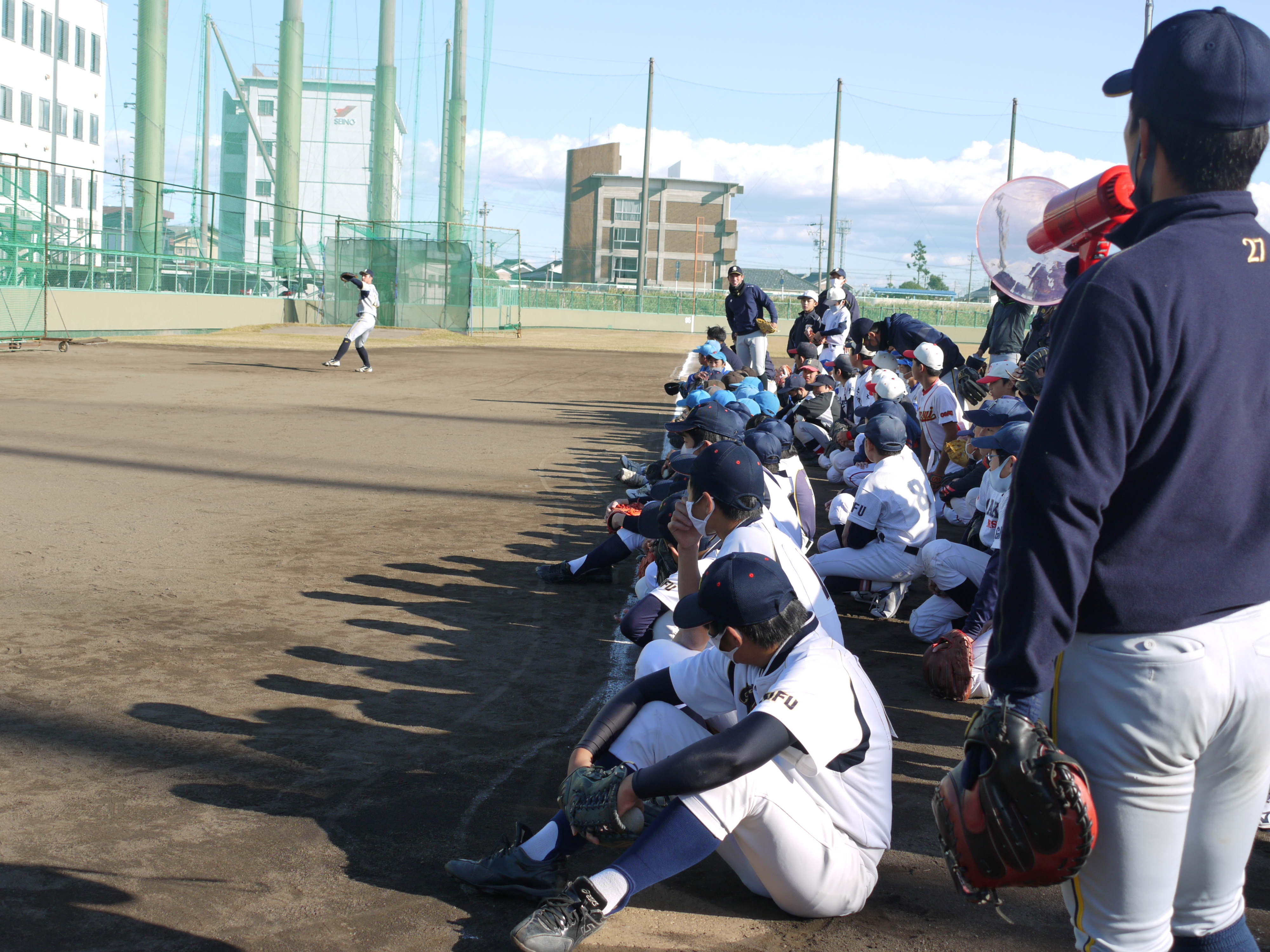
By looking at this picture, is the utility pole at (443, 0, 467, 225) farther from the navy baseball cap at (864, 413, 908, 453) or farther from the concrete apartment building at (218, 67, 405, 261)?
the navy baseball cap at (864, 413, 908, 453)

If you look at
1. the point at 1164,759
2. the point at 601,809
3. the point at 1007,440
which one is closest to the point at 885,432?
the point at 1007,440

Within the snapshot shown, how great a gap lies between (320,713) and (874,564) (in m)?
3.26

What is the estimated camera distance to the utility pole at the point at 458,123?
129ft

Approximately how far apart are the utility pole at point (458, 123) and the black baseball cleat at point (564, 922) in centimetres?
3807

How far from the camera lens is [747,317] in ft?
51.9

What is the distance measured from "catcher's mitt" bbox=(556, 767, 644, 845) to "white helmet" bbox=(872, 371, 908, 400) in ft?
21.6

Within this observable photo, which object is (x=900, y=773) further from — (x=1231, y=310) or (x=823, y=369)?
(x=823, y=369)

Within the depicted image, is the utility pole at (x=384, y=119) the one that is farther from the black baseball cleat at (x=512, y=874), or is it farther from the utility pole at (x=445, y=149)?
the black baseball cleat at (x=512, y=874)

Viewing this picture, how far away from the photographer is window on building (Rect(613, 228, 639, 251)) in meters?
85.4

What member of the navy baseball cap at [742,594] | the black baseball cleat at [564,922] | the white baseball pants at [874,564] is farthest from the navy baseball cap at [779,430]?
the black baseball cleat at [564,922]

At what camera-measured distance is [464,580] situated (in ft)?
22.3

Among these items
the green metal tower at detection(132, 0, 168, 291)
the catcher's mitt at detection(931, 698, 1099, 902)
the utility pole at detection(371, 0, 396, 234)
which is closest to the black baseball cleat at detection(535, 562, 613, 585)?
the catcher's mitt at detection(931, 698, 1099, 902)

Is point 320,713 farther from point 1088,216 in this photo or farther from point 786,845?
point 1088,216

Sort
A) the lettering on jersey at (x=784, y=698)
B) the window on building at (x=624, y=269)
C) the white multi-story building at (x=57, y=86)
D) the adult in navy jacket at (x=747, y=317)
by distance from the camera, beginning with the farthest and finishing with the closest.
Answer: the window on building at (x=624, y=269), the white multi-story building at (x=57, y=86), the adult in navy jacket at (x=747, y=317), the lettering on jersey at (x=784, y=698)
